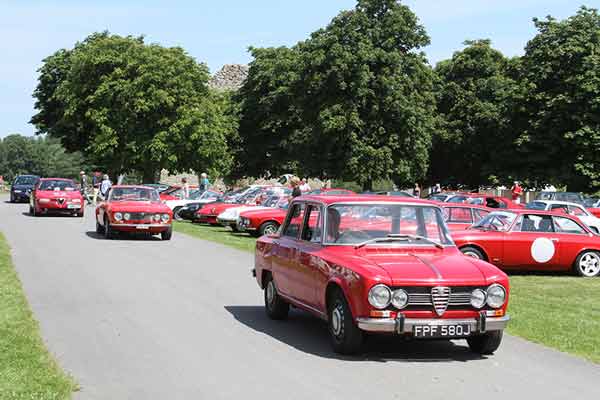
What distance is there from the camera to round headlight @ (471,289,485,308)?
8023 mm

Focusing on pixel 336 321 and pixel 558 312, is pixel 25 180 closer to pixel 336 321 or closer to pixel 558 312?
pixel 558 312

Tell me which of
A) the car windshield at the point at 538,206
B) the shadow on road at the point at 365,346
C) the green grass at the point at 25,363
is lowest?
the shadow on road at the point at 365,346

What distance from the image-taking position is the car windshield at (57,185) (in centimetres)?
3369

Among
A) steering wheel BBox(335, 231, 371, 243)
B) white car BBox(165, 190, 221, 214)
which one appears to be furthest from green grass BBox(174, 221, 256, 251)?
steering wheel BBox(335, 231, 371, 243)

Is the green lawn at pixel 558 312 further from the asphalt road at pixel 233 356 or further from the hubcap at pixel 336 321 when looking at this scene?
the hubcap at pixel 336 321

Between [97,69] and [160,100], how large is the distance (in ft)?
19.2

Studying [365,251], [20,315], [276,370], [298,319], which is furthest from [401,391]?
[20,315]

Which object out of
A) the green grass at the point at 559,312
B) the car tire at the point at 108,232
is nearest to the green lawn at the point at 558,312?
the green grass at the point at 559,312

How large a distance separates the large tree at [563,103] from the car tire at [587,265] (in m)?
28.3

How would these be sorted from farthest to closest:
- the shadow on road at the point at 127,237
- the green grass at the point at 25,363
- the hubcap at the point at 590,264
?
the shadow on road at the point at 127,237 → the hubcap at the point at 590,264 → the green grass at the point at 25,363

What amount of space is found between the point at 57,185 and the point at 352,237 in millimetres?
27078

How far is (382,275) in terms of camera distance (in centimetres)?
788

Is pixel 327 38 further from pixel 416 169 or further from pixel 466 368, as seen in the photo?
pixel 466 368

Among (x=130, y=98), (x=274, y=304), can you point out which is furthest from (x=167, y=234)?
(x=130, y=98)
